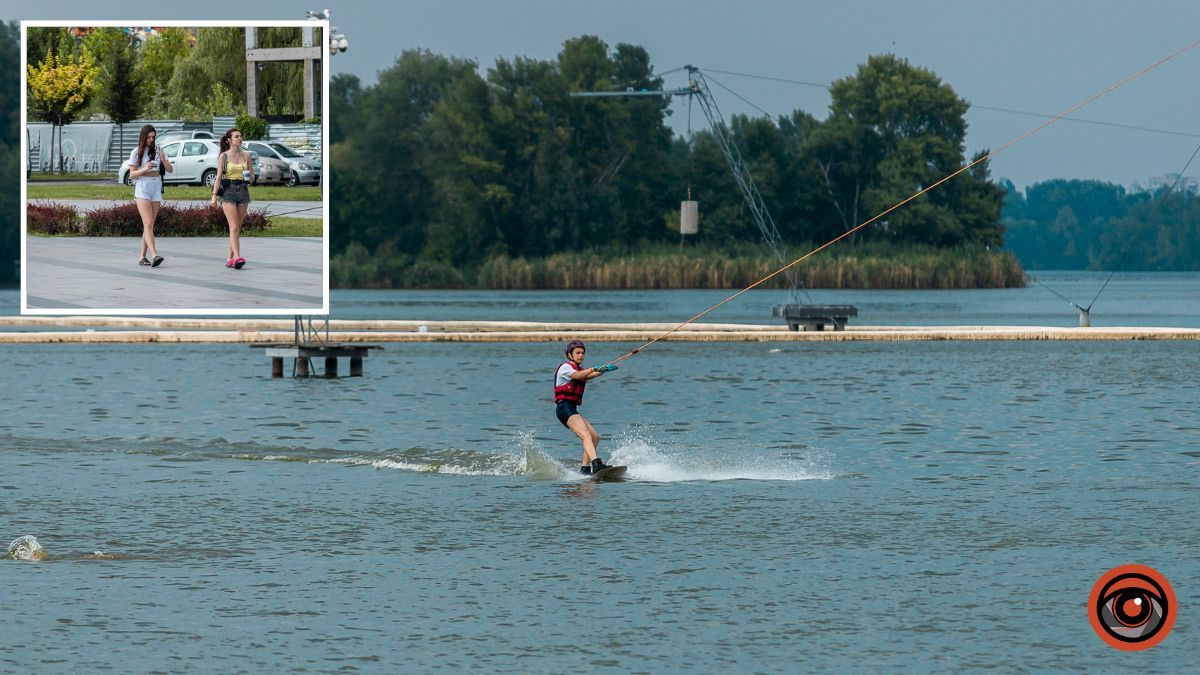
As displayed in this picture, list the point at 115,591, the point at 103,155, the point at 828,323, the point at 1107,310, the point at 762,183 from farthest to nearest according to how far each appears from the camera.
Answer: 1. the point at 762,183
2. the point at 1107,310
3. the point at 828,323
4. the point at 103,155
5. the point at 115,591

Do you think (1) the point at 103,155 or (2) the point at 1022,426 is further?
(2) the point at 1022,426

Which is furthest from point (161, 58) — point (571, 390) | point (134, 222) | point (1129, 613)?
point (1129, 613)

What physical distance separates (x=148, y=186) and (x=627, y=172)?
112746 millimetres

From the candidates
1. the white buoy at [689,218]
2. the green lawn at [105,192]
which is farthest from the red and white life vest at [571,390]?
the white buoy at [689,218]

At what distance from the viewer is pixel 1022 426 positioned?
103ft

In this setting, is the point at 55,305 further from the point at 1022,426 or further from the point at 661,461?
the point at 1022,426

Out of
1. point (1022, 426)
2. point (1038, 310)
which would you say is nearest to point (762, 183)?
point (1038, 310)

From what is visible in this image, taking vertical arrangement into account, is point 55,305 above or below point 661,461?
above

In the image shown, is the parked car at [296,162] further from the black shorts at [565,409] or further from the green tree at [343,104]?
the green tree at [343,104]

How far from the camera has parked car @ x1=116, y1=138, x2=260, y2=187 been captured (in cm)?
2638

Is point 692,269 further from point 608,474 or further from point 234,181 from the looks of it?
point 608,474

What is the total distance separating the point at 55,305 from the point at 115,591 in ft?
39.7

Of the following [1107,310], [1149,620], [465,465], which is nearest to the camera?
[1149,620]

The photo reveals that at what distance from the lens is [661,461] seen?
25.0m
